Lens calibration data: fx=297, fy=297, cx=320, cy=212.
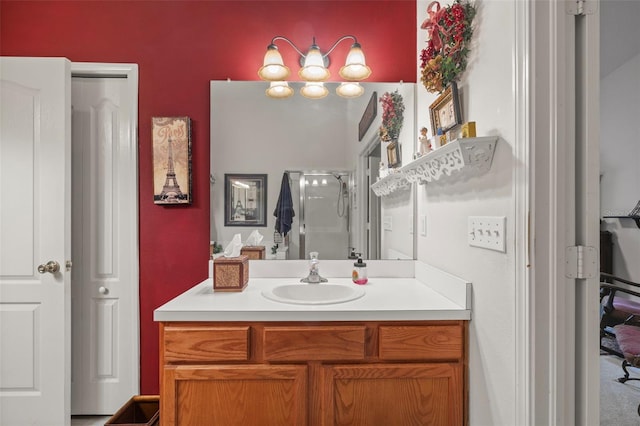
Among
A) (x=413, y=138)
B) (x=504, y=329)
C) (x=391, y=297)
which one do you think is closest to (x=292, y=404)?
(x=391, y=297)

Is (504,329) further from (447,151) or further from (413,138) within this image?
(413,138)

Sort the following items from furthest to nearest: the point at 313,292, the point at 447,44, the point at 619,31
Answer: the point at 619,31 → the point at 313,292 → the point at 447,44

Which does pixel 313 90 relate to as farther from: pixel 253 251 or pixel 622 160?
pixel 622 160

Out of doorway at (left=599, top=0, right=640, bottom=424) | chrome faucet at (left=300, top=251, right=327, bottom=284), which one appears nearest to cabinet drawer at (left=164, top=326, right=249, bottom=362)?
chrome faucet at (left=300, top=251, right=327, bottom=284)

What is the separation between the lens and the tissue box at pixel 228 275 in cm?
145

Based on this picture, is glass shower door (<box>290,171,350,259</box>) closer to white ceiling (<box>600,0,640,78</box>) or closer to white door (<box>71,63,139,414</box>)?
white door (<box>71,63,139,414</box>)

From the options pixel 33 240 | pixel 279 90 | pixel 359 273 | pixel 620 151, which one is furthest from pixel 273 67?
pixel 620 151

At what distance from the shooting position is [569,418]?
34.1 inches

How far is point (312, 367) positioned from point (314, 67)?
1.53 meters

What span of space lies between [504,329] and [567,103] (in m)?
0.71

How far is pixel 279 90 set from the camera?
5.71ft

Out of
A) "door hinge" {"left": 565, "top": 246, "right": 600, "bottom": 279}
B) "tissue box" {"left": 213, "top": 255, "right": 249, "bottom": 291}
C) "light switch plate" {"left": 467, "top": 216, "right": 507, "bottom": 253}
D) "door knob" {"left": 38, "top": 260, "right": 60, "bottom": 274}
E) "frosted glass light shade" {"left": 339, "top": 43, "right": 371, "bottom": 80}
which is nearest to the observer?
"door hinge" {"left": 565, "top": 246, "right": 600, "bottom": 279}

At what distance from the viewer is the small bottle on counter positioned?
5.29 ft

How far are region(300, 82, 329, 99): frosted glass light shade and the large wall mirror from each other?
3 cm
